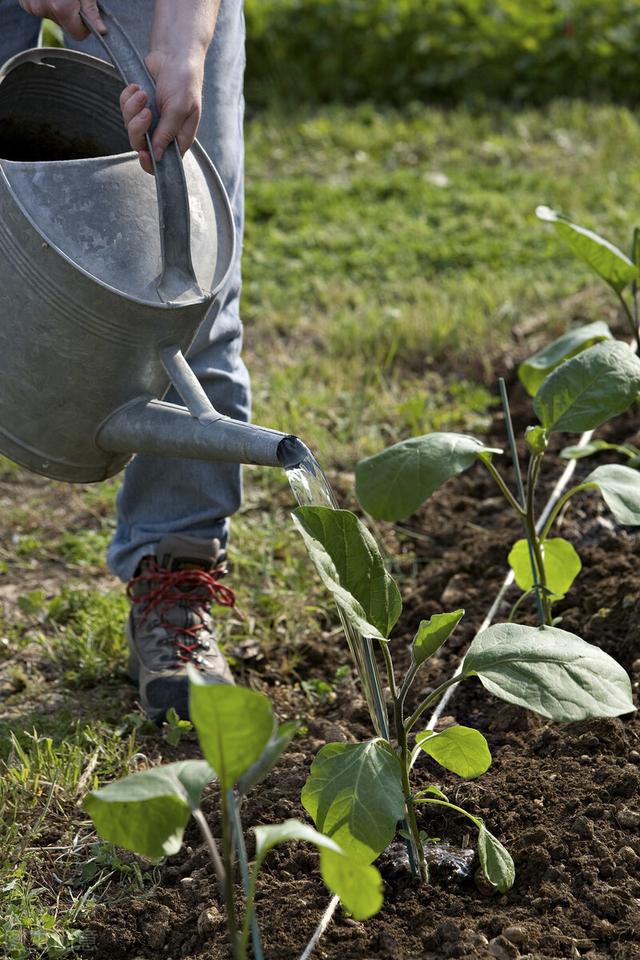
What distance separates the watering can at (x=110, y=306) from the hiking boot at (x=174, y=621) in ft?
1.63

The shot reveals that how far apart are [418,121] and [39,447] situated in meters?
4.33

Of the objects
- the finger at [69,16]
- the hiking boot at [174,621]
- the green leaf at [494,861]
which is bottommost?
the hiking boot at [174,621]

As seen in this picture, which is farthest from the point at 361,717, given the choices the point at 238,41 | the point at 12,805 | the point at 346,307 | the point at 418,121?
the point at 418,121

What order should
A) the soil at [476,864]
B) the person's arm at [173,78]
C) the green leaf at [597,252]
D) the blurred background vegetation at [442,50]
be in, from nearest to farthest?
the soil at [476,864]
the person's arm at [173,78]
the green leaf at [597,252]
the blurred background vegetation at [442,50]

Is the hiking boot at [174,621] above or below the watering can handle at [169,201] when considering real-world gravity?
below

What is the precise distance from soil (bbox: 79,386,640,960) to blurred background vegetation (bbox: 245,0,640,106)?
4.38 metres

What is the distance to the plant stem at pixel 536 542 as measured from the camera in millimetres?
1907

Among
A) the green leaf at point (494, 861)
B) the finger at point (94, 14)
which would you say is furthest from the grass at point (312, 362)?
the finger at point (94, 14)

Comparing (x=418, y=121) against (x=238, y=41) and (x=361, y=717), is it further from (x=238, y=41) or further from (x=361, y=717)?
(x=361, y=717)

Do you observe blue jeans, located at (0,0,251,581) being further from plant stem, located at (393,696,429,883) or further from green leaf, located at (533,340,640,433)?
plant stem, located at (393,696,429,883)

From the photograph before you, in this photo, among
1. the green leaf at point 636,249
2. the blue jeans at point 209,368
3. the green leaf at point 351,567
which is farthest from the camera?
the green leaf at point 636,249

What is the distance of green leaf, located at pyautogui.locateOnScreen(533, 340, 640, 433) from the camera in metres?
1.88

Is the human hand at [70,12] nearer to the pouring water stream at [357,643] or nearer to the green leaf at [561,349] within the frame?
the pouring water stream at [357,643]

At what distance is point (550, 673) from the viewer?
1.49m
